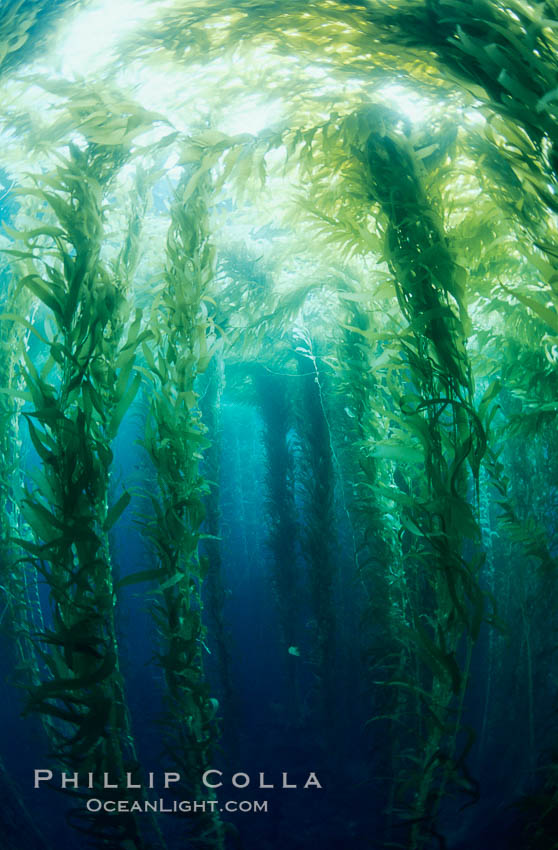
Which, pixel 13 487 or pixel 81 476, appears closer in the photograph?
pixel 81 476

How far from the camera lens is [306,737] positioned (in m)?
5.47

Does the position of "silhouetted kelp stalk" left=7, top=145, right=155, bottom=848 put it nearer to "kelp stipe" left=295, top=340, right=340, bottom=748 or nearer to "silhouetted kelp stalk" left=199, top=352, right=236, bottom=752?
"silhouetted kelp stalk" left=199, top=352, right=236, bottom=752

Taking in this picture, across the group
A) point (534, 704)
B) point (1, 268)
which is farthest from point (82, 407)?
point (1, 268)

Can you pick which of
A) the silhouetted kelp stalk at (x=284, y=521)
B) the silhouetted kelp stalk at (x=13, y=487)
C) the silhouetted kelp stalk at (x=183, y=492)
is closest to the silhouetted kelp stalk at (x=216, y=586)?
the silhouetted kelp stalk at (x=284, y=521)

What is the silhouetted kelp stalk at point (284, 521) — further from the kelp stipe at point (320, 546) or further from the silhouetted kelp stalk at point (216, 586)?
the silhouetted kelp stalk at point (216, 586)

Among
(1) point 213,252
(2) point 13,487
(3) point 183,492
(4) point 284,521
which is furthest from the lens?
(4) point 284,521

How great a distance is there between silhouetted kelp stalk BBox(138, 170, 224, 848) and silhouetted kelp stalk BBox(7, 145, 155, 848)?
0.27m

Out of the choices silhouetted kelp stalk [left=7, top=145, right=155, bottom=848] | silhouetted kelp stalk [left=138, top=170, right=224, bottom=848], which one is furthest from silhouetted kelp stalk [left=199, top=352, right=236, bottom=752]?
silhouetted kelp stalk [left=7, top=145, right=155, bottom=848]

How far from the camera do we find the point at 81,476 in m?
1.90

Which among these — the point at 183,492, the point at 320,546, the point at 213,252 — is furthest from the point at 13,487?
the point at 320,546

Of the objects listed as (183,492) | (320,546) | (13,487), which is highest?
(183,492)

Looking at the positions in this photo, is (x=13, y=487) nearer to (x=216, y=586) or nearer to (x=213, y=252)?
(x=213, y=252)

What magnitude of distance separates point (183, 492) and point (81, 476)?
0.62 metres

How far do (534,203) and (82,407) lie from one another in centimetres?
207
